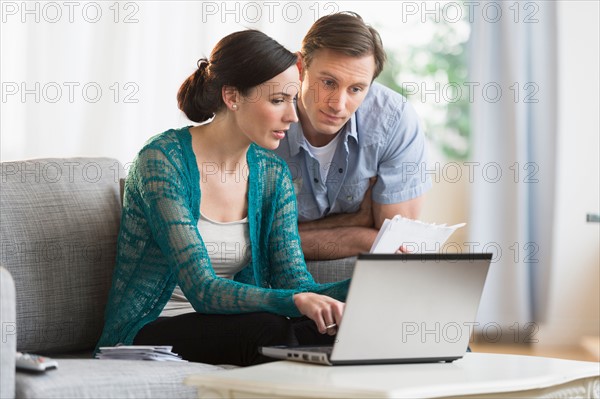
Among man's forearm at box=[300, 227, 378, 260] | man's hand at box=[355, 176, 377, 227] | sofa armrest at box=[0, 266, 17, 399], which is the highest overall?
man's hand at box=[355, 176, 377, 227]

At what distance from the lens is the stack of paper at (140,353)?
183cm

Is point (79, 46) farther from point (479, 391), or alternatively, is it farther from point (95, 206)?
point (479, 391)

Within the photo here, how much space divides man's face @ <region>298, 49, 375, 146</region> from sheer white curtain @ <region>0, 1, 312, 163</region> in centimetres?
84

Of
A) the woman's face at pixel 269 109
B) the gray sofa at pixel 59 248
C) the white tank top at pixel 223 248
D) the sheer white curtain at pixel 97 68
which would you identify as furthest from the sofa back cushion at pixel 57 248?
the sheer white curtain at pixel 97 68

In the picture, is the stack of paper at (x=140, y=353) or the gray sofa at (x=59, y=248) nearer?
the stack of paper at (x=140, y=353)

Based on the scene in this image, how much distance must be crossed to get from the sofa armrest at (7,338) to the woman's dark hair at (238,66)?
2.46 ft

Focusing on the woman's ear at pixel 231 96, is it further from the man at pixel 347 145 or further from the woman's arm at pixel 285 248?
the man at pixel 347 145

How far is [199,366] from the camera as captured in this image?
5.97 feet

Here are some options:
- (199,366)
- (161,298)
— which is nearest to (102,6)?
(161,298)

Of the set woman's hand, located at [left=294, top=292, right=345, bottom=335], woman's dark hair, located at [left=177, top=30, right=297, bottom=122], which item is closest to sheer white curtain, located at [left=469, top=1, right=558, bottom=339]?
woman's dark hair, located at [left=177, top=30, right=297, bottom=122]

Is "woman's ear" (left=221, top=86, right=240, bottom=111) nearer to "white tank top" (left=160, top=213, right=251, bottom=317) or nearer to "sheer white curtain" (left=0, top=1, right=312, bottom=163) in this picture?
"white tank top" (left=160, top=213, right=251, bottom=317)

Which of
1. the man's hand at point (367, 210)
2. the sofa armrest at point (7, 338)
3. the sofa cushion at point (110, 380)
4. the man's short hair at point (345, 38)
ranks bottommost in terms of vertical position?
the sofa cushion at point (110, 380)

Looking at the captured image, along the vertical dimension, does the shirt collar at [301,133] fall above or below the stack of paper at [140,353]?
above

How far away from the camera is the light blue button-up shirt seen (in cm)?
253
